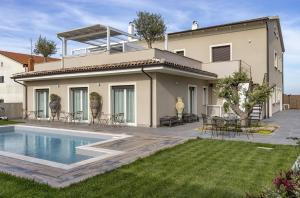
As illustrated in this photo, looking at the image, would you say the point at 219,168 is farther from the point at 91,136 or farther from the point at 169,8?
the point at 169,8

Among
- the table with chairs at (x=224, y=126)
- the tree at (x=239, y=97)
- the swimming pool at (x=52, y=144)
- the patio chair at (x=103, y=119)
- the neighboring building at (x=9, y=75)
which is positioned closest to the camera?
the swimming pool at (x=52, y=144)

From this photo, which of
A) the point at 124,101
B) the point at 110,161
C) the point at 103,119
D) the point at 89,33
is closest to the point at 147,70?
the point at 124,101

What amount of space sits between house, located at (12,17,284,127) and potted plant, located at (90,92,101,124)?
428 millimetres

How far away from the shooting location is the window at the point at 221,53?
82.6 feet

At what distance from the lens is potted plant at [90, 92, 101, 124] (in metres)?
17.9

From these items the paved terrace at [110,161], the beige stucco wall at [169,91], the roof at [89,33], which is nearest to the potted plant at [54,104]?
the roof at [89,33]

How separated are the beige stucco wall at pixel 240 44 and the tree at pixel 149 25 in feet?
12.0

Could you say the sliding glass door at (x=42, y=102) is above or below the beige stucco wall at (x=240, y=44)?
below

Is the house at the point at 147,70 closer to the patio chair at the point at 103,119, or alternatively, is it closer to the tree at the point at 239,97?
the patio chair at the point at 103,119

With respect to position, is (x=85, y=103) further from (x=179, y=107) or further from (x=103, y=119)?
(x=179, y=107)

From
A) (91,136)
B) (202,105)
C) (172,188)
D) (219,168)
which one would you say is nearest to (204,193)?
(172,188)

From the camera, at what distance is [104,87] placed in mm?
18109

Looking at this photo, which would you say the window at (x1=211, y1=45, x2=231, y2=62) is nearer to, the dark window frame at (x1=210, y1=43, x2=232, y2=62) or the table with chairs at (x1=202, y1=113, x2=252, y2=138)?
the dark window frame at (x1=210, y1=43, x2=232, y2=62)

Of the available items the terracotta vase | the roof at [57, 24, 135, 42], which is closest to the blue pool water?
the terracotta vase
